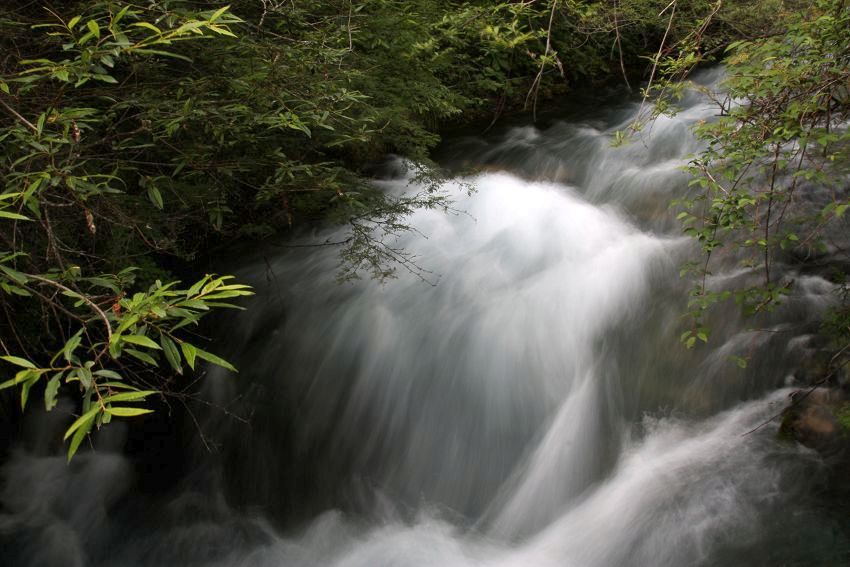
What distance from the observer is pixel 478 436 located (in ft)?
14.1

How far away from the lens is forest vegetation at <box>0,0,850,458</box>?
1.89 metres

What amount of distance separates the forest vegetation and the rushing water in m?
0.43

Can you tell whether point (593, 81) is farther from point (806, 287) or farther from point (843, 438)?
point (843, 438)

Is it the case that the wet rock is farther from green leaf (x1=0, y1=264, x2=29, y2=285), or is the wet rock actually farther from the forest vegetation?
green leaf (x1=0, y1=264, x2=29, y2=285)

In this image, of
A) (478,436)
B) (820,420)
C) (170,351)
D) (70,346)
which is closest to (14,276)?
(70,346)

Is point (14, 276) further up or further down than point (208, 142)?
further down

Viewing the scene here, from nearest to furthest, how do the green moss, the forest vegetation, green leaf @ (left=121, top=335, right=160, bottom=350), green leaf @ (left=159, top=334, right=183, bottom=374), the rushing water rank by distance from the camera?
1. green leaf @ (left=121, top=335, right=160, bottom=350)
2. green leaf @ (left=159, top=334, right=183, bottom=374)
3. the forest vegetation
4. the green moss
5. the rushing water

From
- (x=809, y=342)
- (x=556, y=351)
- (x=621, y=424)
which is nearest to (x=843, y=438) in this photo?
(x=809, y=342)

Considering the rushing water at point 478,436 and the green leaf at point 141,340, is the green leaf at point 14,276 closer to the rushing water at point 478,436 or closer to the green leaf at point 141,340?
the green leaf at point 141,340

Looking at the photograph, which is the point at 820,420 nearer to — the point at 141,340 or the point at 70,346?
the point at 141,340

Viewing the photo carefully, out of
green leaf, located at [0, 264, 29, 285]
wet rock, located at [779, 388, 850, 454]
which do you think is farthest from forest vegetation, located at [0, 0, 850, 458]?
wet rock, located at [779, 388, 850, 454]

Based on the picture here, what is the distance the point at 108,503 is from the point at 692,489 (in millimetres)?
3824

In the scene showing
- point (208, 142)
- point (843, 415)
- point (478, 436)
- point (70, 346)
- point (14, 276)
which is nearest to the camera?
point (70, 346)

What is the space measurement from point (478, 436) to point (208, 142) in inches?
104
